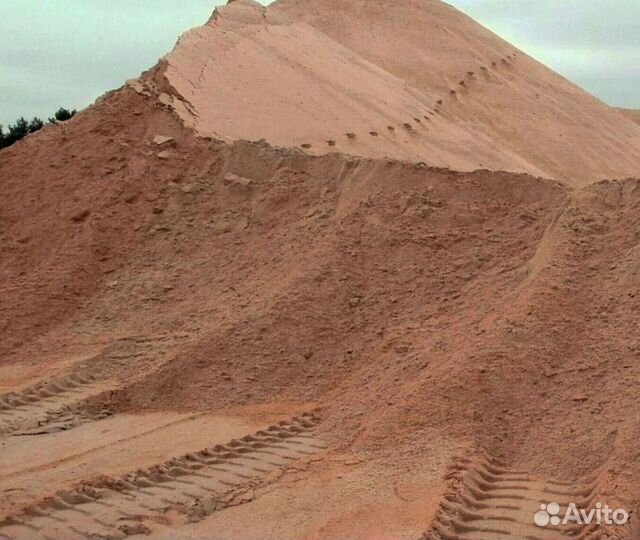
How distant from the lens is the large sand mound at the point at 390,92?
13.1 metres

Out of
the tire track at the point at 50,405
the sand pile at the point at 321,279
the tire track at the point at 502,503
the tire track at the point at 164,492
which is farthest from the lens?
the tire track at the point at 50,405

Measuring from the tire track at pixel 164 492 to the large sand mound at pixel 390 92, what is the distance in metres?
5.77

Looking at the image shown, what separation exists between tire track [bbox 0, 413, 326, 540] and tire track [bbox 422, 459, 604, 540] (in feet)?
3.74

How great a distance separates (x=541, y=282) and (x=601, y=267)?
53 cm

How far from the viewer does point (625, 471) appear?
17.9 ft

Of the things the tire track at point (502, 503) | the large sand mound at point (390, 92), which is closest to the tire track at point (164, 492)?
the tire track at point (502, 503)

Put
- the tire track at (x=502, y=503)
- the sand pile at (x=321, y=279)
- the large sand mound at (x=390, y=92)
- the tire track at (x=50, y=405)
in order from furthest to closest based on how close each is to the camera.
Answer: the large sand mound at (x=390, y=92)
the tire track at (x=50, y=405)
the sand pile at (x=321, y=279)
the tire track at (x=502, y=503)

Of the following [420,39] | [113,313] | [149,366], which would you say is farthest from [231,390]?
[420,39]

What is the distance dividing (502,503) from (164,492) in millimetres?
1815

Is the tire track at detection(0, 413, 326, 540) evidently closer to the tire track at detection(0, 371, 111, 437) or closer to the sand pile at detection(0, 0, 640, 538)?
the sand pile at detection(0, 0, 640, 538)

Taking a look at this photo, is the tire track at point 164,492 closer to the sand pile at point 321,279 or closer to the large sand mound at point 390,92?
the sand pile at point 321,279

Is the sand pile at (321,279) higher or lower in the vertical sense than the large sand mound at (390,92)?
lower

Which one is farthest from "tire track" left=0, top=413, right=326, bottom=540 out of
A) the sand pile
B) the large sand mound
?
the large sand mound

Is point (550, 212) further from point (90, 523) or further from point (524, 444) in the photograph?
point (90, 523)
